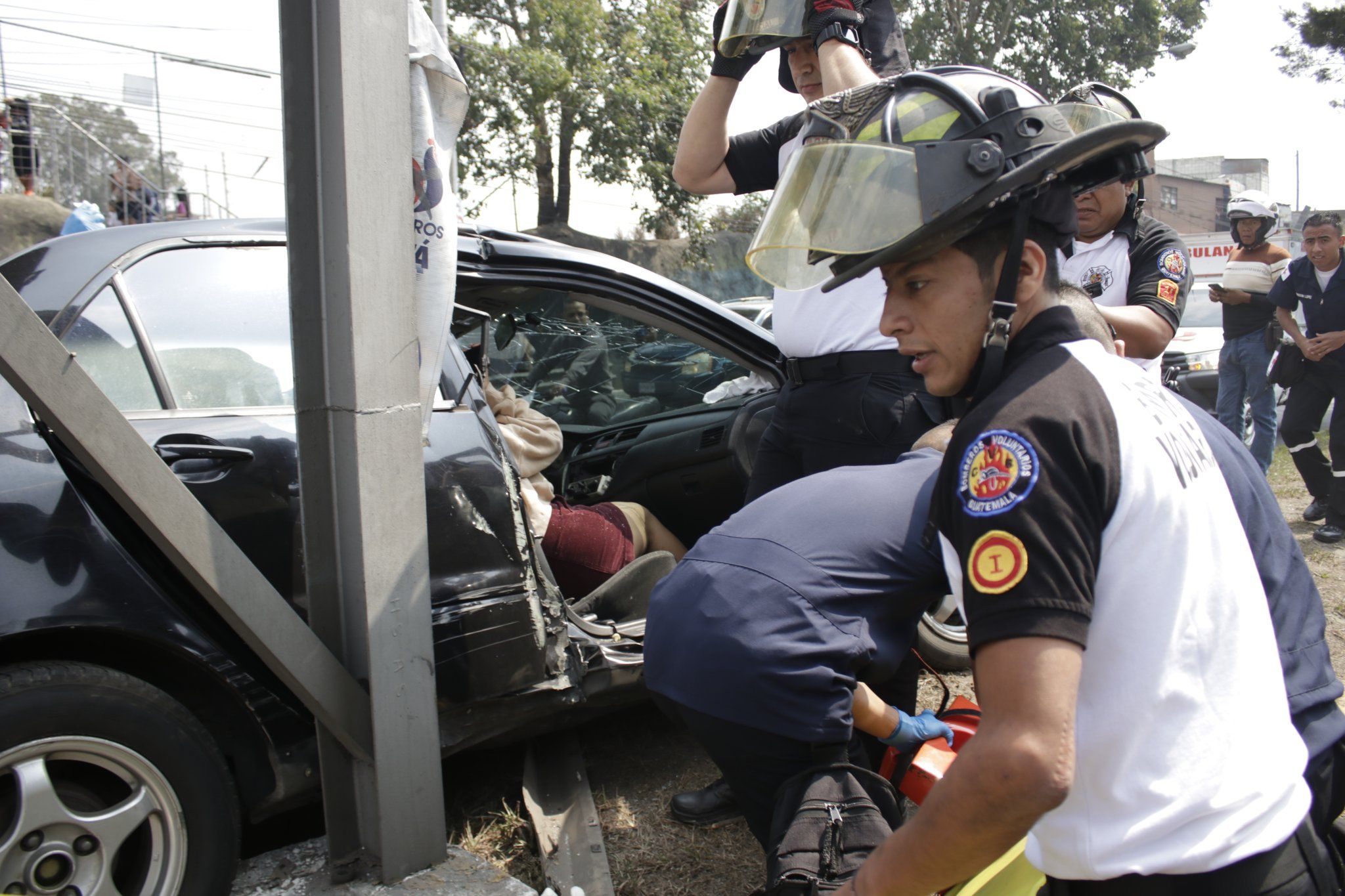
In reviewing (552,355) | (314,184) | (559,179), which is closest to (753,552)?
(314,184)

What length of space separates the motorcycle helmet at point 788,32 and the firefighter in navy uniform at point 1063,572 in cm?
118

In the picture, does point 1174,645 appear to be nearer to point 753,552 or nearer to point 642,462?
point 753,552

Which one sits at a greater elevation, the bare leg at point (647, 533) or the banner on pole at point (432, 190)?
the banner on pole at point (432, 190)

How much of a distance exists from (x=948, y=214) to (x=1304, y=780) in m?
0.85

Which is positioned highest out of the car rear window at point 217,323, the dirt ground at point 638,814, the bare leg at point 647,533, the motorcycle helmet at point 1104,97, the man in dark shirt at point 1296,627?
the motorcycle helmet at point 1104,97

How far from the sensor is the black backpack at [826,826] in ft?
5.72

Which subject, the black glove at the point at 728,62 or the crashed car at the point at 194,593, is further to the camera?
the black glove at the point at 728,62

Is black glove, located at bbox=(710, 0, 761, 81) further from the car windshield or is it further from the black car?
the car windshield

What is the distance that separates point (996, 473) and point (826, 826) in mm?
1026

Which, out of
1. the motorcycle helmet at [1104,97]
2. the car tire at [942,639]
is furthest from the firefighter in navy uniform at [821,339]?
the car tire at [942,639]

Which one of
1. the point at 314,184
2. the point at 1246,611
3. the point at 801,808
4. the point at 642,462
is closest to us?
the point at 1246,611

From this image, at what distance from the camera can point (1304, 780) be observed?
1233mm

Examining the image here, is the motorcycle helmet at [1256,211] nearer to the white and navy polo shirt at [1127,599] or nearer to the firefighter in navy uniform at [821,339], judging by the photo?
the firefighter in navy uniform at [821,339]

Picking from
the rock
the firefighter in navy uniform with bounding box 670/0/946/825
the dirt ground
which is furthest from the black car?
the rock
